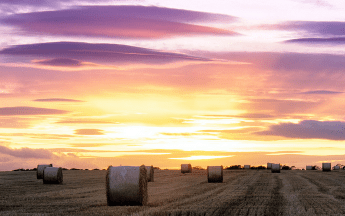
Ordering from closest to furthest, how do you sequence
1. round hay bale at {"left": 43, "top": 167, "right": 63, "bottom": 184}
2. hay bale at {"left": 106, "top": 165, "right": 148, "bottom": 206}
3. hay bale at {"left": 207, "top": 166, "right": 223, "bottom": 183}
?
hay bale at {"left": 106, "top": 165, "right": 148, "bottom": 206}
round hay bale at {"left": 43, "top": 167, "right": 63, "bottom": 184}
hay bale at {"left": 207, "top": 166, "right": 223, "bottom": 183}

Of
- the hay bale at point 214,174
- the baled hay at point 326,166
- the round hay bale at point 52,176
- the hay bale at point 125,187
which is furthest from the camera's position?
the baled hay at point 326,166

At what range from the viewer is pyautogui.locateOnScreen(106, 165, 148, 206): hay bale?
20.5 meters

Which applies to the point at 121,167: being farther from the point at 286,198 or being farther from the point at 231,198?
the point at 286,198

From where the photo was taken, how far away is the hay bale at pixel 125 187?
20.5m

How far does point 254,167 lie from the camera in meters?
90.8

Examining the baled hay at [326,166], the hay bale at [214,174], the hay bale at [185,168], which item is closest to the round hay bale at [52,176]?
the hay bale at [214,174]

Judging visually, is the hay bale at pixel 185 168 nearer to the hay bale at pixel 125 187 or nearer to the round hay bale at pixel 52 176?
the round hay bale at pixel 52 176

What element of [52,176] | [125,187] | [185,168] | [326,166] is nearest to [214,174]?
[52,176]

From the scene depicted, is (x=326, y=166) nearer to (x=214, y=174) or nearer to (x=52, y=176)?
(x=214, y=174)

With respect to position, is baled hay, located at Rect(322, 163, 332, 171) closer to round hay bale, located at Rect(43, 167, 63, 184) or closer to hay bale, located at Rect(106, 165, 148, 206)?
round hay bale, located at Rect(43, 167, 63, 184)

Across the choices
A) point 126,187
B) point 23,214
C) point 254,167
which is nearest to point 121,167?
point 126,187

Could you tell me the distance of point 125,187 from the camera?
68.5 feet

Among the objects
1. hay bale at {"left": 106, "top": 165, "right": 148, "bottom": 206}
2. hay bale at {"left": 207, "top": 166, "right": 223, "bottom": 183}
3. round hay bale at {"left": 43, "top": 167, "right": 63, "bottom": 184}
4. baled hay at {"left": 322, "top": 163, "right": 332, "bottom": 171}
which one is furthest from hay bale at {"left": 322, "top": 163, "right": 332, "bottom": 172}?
hay bale at {"left": 106, "top": 165, "right": 148, "bottom": 206}

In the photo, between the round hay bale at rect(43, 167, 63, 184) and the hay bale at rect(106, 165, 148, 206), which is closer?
A: the hay bale at rect(106, 165, 148, 206)
